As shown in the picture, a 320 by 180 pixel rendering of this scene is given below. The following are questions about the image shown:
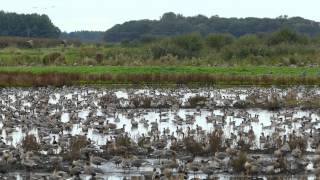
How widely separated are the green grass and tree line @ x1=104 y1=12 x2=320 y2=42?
244ft

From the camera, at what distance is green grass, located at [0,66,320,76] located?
166 ft

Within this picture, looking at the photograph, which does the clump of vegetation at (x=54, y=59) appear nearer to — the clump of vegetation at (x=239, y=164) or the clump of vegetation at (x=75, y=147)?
the clump of vegetation at (x=75, y=147)

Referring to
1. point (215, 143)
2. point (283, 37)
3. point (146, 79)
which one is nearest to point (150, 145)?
point (215, 143)

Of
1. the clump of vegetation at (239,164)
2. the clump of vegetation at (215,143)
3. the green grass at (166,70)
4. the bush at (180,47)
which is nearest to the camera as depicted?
the clump of vegetation at (239,164)

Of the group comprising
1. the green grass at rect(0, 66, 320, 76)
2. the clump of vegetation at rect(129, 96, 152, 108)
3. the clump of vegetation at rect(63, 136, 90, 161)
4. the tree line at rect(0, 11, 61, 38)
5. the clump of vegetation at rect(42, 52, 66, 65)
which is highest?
the tree line at rect(0, 11, 61, 38)

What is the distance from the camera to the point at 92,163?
17.1 meters

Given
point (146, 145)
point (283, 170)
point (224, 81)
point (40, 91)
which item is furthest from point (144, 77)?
point (283, 170)

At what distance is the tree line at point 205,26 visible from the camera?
428ft

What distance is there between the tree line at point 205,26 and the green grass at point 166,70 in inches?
2929

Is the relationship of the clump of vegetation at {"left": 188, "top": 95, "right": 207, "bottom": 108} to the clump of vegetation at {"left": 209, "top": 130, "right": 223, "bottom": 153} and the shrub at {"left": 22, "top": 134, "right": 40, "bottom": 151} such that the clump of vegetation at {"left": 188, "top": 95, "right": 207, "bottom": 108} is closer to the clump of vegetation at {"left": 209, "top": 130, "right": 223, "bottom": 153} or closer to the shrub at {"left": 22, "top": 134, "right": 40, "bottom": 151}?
the clump of vegetation at {"left": 209, "top": 130, "right": 223, "bottom": 153}

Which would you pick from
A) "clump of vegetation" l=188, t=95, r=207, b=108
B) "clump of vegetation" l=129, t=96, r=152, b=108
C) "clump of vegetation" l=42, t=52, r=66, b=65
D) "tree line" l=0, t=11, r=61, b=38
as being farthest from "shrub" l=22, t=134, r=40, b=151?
"tree line" l=0, t=11, r=61, b=38

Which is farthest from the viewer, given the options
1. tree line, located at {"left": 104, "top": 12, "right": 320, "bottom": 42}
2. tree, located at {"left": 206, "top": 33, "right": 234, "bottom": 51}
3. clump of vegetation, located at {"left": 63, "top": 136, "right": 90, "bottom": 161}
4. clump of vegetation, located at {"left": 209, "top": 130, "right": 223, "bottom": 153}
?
tree line, located at {"left": 104, "top": 12, "right": 320, "bottom": 42}

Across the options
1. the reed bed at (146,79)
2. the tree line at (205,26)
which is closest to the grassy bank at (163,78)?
the reed bed at (146,79)

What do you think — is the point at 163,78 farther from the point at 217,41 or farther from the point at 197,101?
the point at 217,41
